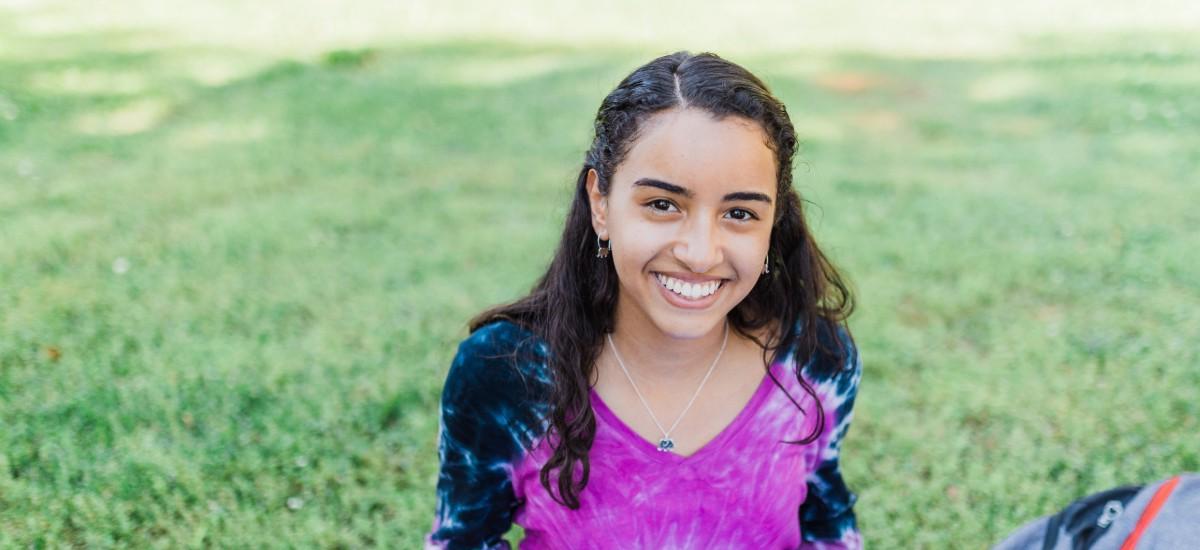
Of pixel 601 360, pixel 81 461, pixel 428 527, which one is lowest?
pixel 428 527

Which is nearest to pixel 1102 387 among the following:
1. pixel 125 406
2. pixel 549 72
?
pixel 125 406

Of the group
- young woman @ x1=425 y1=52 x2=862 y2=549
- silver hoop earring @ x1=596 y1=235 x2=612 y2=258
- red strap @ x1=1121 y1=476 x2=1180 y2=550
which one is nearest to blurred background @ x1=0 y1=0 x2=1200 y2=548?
silver hoop earring @ x1=596 y1=235 x2=612 y2=258

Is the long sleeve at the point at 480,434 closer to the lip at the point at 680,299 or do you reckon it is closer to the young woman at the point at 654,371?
the young woman at the point at 654,371

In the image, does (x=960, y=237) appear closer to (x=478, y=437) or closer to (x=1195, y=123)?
(x=1195, y=123)

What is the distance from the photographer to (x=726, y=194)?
1.68 m

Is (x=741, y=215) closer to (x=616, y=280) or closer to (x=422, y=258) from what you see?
(x=616, y=280)

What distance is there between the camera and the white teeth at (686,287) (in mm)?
1730

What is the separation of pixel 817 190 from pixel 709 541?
4.09 meters

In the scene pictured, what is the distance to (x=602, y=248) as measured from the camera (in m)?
1.86

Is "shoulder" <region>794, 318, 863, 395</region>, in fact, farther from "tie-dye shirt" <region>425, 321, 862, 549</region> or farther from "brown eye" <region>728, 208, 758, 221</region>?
"brown eye" <region>728, 208, 758, 221</region>

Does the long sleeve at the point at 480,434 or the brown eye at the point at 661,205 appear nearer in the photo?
the brown eye at the point at 661,205

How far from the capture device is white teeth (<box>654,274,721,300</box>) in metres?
1.73

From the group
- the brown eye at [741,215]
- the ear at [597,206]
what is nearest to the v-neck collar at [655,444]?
the ear at [597,206]

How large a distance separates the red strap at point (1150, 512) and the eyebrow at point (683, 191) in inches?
49.9
